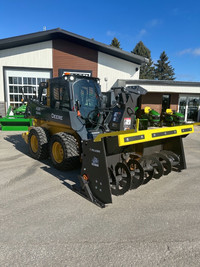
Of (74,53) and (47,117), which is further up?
(74,53)

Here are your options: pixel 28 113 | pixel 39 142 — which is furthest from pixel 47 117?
pixel 28 113

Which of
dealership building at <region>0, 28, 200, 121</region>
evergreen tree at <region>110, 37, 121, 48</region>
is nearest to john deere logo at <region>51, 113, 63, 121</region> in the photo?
dealership building at <region>0, 28, 200, 121</region>

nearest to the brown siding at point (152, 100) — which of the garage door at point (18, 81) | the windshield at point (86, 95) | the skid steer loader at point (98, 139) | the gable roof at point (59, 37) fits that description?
the gable roof at point (59, 37)

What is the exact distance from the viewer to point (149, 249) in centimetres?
228

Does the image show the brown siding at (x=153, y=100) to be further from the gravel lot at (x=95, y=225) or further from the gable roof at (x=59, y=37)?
the gravel lot at (x=95, y=225)

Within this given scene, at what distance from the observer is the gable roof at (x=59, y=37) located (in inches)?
487

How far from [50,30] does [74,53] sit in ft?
6.87

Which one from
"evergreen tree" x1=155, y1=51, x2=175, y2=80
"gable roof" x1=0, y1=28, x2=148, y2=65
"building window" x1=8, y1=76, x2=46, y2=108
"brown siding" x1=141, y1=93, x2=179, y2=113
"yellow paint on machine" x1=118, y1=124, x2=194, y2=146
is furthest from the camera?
"evergreen tree" x1=155, y1=51, x2=175, y2=80

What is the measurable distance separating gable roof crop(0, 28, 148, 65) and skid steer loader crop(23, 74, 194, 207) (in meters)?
8.52

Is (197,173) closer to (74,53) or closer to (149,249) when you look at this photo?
(149,249)

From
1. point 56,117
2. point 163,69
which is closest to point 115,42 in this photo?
point 163,69

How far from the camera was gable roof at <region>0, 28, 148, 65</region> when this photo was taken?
40.6 ft

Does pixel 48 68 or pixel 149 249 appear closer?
pixel 149 249

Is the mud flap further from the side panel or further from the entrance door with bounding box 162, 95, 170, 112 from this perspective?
the entrance door with bounding box 162, 95, 170, 112
